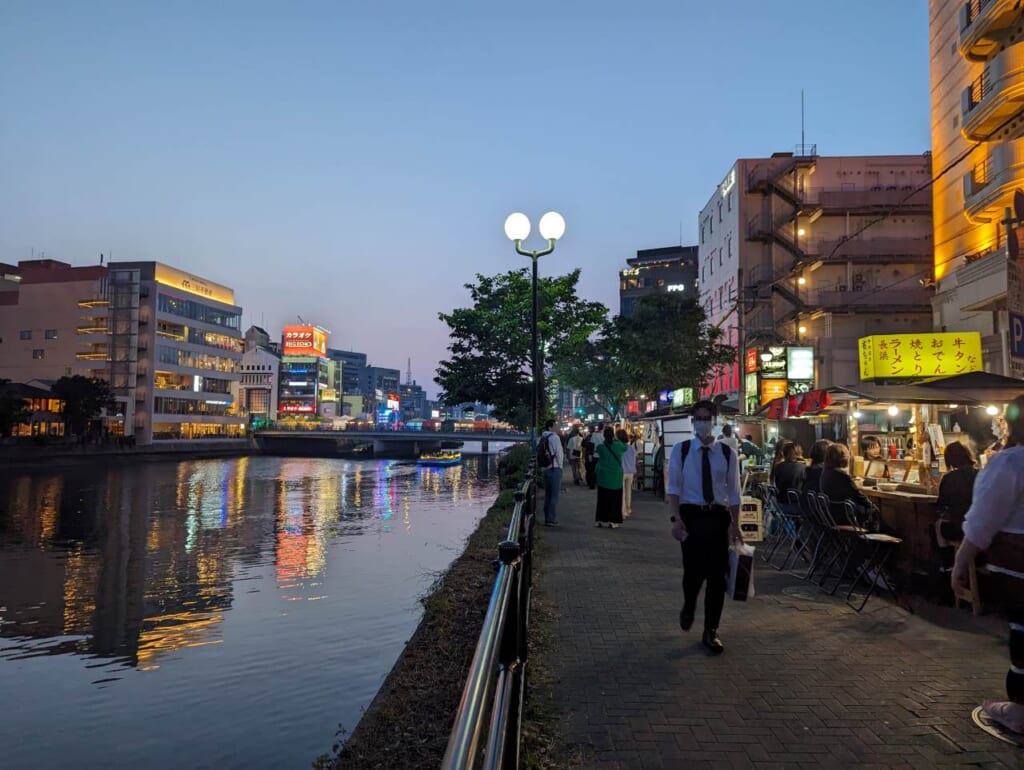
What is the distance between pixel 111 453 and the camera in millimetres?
57375

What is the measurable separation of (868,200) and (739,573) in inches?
1606

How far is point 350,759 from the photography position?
4645mm

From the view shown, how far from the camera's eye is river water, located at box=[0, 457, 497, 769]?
6953 millimetres

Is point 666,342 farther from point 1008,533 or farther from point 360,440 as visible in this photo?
point 360,440

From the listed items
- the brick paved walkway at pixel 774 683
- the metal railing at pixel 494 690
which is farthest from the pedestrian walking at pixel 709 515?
the metal railing at pixel 494 690

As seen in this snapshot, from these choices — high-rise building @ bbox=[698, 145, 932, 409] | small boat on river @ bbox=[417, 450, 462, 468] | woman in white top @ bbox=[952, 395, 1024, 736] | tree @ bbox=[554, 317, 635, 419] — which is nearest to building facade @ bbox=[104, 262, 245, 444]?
small boat on river @ bbox=[417, 450, 462, 468]

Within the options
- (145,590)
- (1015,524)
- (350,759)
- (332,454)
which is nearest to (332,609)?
(145,590)

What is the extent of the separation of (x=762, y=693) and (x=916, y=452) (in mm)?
10101

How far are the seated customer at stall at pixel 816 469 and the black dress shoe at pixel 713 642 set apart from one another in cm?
324

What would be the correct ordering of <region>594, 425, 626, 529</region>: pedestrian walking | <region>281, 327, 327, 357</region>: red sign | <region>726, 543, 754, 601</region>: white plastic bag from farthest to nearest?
<region>281, 327, 327, 357</region>: red sign < <region>594, 425, 626, 529</region>: pedestrian walking < <region>726, 543, 754, 601</region>: white plastic bag

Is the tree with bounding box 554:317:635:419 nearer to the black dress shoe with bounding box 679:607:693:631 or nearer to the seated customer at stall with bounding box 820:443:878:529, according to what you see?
the seated customer at stall with bounding box 820:443:878:529

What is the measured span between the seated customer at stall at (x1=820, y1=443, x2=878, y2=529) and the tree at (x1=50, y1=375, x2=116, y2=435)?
209ft

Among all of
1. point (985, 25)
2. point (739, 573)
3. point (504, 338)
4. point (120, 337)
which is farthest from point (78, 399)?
point (739, 573)

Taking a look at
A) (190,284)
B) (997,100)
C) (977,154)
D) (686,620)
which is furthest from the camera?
(190,284)
